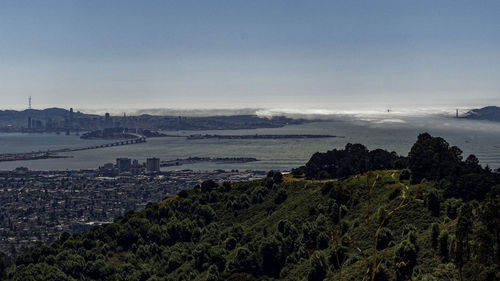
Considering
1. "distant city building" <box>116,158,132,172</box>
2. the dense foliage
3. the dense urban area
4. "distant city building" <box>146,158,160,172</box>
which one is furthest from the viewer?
"distant city building" <box>116,158,132,172</box>

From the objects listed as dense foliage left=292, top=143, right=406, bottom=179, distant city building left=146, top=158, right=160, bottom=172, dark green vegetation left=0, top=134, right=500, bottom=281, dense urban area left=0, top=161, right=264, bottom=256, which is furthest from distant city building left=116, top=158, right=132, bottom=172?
dense foliage left=292, top=143, right=406, bottom=179

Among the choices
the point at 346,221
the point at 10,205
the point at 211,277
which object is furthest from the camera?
the point at 10,205

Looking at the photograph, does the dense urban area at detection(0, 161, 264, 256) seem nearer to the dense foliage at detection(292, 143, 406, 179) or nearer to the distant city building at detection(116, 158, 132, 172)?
the distant city building at detection(116, 158, 132, 172)

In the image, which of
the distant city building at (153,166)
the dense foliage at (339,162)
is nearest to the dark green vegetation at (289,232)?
the dense foliage at (339,162)

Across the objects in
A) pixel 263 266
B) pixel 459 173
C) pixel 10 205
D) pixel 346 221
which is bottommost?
pixel 10 205

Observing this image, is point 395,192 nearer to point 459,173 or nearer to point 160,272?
point 459,173

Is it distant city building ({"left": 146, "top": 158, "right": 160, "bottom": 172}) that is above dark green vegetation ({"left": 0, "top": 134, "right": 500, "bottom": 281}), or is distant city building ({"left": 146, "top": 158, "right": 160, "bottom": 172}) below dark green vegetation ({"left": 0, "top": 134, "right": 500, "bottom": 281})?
below

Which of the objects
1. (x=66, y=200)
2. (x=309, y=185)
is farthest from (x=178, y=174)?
(x=309, y=185)

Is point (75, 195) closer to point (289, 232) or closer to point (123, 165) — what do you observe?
point (123, 165)

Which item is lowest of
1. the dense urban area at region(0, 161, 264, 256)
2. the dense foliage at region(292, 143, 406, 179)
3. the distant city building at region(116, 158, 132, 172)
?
the dense urban area at region(0, 161, 264, 256)
